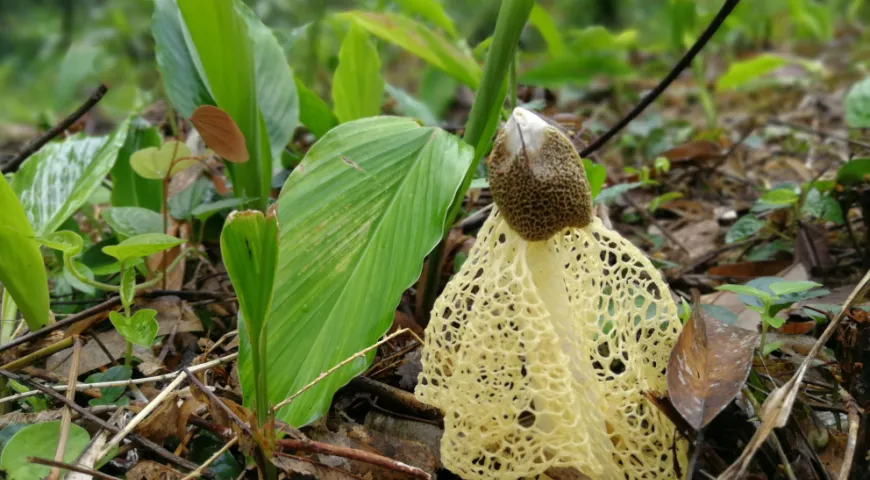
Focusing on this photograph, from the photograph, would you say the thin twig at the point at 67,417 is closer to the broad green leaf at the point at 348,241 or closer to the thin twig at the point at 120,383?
the thin twig at the point at 120,383

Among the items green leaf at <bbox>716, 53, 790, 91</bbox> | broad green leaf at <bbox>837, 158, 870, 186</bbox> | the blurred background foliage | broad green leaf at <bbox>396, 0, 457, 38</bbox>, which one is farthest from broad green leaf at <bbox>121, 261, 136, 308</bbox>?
green leaf at <bbox>716, 53, 790, 91</bbox>

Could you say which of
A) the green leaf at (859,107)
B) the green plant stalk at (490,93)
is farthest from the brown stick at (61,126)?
the green leaf at (859,107)

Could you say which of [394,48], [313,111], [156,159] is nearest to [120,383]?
[156,159]

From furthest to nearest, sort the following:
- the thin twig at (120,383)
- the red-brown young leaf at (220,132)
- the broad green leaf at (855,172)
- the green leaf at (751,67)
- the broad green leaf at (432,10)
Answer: the green leaf at (751,67)
the broad green leaf at (432,10)
the broad green leaf at (855,172)
the red-brown young leaf at (220,132)
the thin twig at (120,383)

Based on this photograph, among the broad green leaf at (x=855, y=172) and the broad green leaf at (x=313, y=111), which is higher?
the broad green leaf at (x=313, y=111)

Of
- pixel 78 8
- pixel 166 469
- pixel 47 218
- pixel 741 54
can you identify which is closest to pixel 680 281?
pixel 166 469

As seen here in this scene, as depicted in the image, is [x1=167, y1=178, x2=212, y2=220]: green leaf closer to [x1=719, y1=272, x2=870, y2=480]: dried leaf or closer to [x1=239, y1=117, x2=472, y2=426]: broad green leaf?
[x1=239, y1=117, x2=472, y2=426]: broad green leaf
